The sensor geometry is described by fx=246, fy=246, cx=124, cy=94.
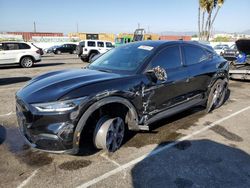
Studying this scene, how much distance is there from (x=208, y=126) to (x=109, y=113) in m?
2.28

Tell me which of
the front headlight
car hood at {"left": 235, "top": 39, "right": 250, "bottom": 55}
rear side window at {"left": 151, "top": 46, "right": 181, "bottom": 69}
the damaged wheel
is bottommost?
the damaged wheel

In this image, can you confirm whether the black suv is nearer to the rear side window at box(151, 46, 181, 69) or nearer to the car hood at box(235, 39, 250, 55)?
the rear side window at box(151, 46, 181, 69)

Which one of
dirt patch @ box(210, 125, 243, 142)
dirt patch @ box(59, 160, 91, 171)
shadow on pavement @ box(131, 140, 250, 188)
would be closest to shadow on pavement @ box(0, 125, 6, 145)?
dirt patch @ box(59, 160, 91, 171)

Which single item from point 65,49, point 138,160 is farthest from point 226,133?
point 65,49

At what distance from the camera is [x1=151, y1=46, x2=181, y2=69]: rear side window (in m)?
4.18

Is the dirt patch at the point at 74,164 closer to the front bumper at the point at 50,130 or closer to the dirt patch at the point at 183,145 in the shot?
the front bumper at the point at 50,130

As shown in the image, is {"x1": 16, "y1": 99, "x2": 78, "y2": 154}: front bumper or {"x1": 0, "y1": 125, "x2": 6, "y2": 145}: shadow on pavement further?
{"x1": 0, "y1": 125, "x2": 6, "y2": 145}: shadow on pavement

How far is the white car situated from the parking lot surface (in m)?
10.4

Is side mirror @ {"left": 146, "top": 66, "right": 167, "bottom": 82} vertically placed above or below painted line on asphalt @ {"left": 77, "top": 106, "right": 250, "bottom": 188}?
above

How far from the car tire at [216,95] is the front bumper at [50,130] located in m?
3.58

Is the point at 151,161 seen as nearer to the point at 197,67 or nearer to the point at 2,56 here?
the point at 197,67

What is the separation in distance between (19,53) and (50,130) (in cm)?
1293

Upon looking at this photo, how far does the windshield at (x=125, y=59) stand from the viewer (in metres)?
4.06

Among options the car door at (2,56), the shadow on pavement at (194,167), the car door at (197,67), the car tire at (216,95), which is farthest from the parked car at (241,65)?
the car door at (2,56)
